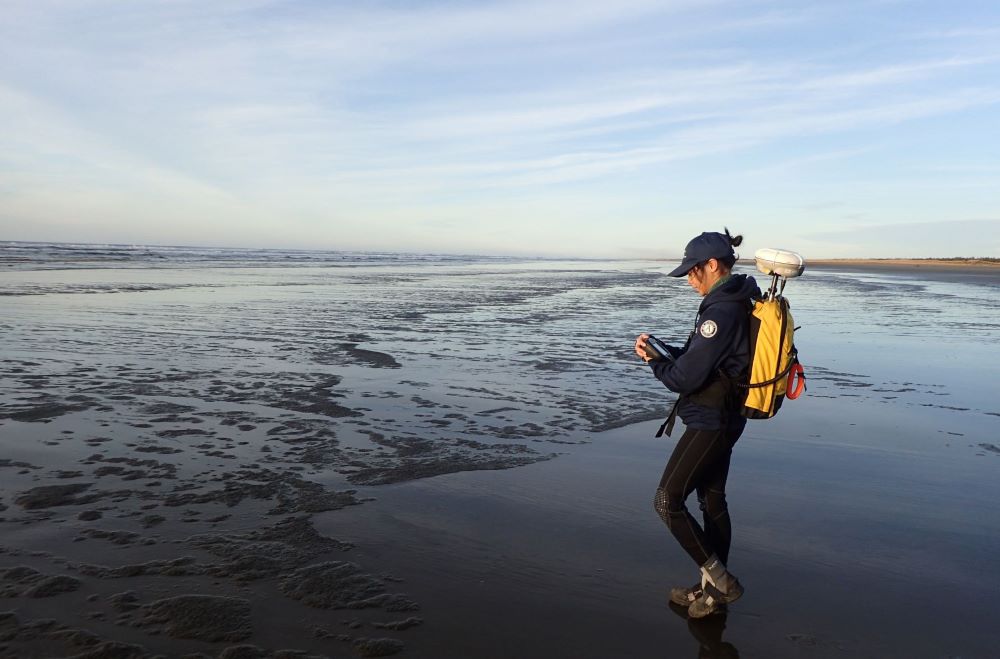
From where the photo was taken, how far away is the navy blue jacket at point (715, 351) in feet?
12.8

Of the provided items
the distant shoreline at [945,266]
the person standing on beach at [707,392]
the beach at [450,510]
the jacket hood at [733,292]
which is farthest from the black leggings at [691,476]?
the distant shoreline at [945,266]

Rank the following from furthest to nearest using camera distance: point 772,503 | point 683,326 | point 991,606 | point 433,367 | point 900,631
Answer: point 683,326 → point 433,367 → point 772,503 → point 991,606 → point 900,631

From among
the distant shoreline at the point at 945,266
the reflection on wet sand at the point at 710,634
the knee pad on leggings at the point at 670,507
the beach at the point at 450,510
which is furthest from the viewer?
the distant shoreline at the point at 945,266

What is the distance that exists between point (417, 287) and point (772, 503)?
2730 cm

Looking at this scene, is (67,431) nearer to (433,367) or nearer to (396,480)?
(396,480)

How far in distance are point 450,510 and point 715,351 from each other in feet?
8.51

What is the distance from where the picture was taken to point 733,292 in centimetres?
395

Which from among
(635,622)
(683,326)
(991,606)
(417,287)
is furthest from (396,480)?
(417,287)

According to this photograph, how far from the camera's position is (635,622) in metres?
3.94

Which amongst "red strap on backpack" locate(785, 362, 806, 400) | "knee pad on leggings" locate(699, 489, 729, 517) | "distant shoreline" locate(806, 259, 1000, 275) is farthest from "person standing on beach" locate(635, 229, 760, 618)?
"distant shoreline" locate(806, 259, 1000, 275)

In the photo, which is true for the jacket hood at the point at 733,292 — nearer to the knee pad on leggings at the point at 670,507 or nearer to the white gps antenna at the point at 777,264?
the white gps antenna at the point at 777,264

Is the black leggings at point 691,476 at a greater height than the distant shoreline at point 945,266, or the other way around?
the distant shoreline at point 945,266

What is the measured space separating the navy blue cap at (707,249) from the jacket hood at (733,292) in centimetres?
15

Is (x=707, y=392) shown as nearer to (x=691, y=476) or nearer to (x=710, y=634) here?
(x=691, y=476)
